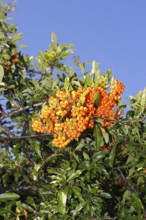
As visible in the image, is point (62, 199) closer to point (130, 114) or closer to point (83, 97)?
point (83, 97)

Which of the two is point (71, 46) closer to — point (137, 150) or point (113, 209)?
point (137, 150)

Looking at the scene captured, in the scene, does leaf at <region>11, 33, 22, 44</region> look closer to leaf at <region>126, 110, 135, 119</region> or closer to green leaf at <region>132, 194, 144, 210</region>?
leaf at <region>126, 110, 135, 119</region>

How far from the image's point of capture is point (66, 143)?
3.68 m

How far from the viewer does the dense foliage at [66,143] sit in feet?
11.7

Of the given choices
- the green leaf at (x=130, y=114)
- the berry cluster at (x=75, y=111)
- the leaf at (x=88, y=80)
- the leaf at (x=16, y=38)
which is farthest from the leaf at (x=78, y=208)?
the leaf at (x=16, y=38)

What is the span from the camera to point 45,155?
4.46m

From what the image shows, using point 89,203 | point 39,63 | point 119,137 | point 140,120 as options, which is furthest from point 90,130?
point 39,63

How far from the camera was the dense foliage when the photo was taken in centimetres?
357

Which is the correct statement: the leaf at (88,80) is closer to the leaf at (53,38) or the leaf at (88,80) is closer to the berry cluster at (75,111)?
the berry cluster at (75,111)

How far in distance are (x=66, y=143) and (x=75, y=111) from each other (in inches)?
15.1

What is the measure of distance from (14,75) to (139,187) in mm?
2128

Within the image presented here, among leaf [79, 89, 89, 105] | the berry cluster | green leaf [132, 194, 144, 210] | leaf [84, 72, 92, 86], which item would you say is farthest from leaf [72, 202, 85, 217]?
leaf [84, 72, 92, 86]

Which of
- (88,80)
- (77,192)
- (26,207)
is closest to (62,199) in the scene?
(77,192)

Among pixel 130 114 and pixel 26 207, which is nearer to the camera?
pixel 26 207
